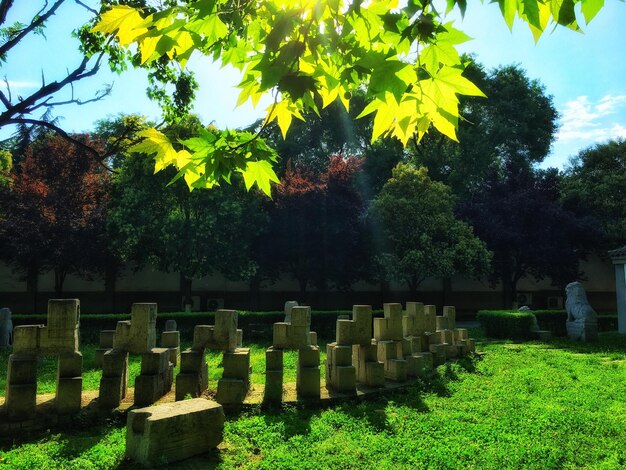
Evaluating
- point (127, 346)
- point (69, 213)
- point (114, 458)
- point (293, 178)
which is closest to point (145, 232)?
point (69, 213)

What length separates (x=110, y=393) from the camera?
5.44 meters

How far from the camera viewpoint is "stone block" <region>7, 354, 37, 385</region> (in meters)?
4.96

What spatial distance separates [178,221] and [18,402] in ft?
50.9

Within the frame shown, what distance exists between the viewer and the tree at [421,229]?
70.3 ft

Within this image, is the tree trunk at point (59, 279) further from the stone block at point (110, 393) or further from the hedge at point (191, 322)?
the stone block at point (110, 393)

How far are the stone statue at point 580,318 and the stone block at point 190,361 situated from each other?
13841mm

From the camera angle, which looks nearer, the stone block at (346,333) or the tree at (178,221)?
the stone block at (346,333)

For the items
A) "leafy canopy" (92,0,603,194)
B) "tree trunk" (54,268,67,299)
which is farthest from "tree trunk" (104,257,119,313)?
"leafy canopy" (92,0,603,194)

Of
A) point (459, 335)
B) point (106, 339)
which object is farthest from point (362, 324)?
point (106, 339)

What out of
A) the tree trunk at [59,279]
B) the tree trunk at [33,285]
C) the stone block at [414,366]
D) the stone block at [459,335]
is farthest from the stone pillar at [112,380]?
the tree trunk at [33,285]

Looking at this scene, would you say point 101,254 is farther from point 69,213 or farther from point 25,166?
point 25,166

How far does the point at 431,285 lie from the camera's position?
3164 cm

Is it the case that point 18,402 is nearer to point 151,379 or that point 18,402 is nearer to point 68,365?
point 68,365

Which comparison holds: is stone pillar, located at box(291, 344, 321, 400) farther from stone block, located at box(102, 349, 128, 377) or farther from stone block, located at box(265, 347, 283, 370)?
stone block, located at box(102, 349, 128, 377)
